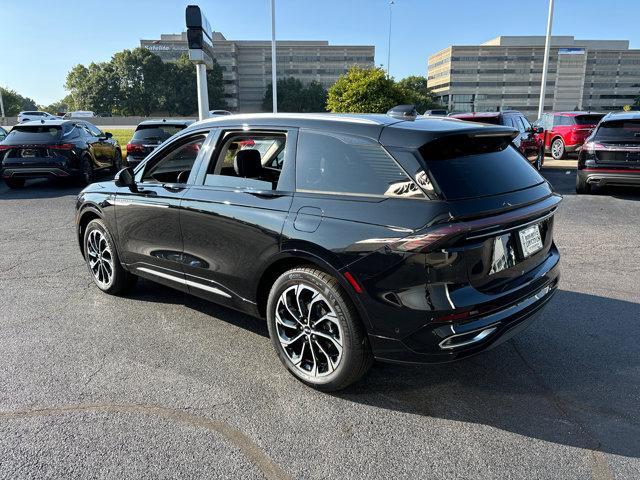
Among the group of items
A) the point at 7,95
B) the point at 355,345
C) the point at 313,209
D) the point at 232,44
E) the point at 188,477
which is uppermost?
the point at 232,44

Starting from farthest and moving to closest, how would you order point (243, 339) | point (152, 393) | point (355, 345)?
point (243, 339)
point (152, 393)
point (355, 345)

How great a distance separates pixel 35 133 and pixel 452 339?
12.3 meters

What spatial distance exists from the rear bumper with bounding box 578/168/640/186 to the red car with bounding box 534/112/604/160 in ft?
20.3

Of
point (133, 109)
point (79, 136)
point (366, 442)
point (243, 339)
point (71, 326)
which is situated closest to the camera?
point (366, 442)

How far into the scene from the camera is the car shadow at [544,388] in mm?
2709

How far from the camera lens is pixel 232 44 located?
11131cm

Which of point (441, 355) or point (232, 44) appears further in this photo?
point (232, 44)

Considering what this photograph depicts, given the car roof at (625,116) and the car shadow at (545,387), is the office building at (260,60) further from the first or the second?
the car shadow at (545,387)

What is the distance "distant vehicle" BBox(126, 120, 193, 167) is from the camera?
12.8 metres

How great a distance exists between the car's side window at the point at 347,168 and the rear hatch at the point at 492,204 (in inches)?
7.8

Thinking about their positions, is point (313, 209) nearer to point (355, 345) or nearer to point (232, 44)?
point (355, 345)

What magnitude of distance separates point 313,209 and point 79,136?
1154cm

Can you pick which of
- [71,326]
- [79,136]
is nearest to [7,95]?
[79,136]

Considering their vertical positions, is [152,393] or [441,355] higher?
[441,355]
